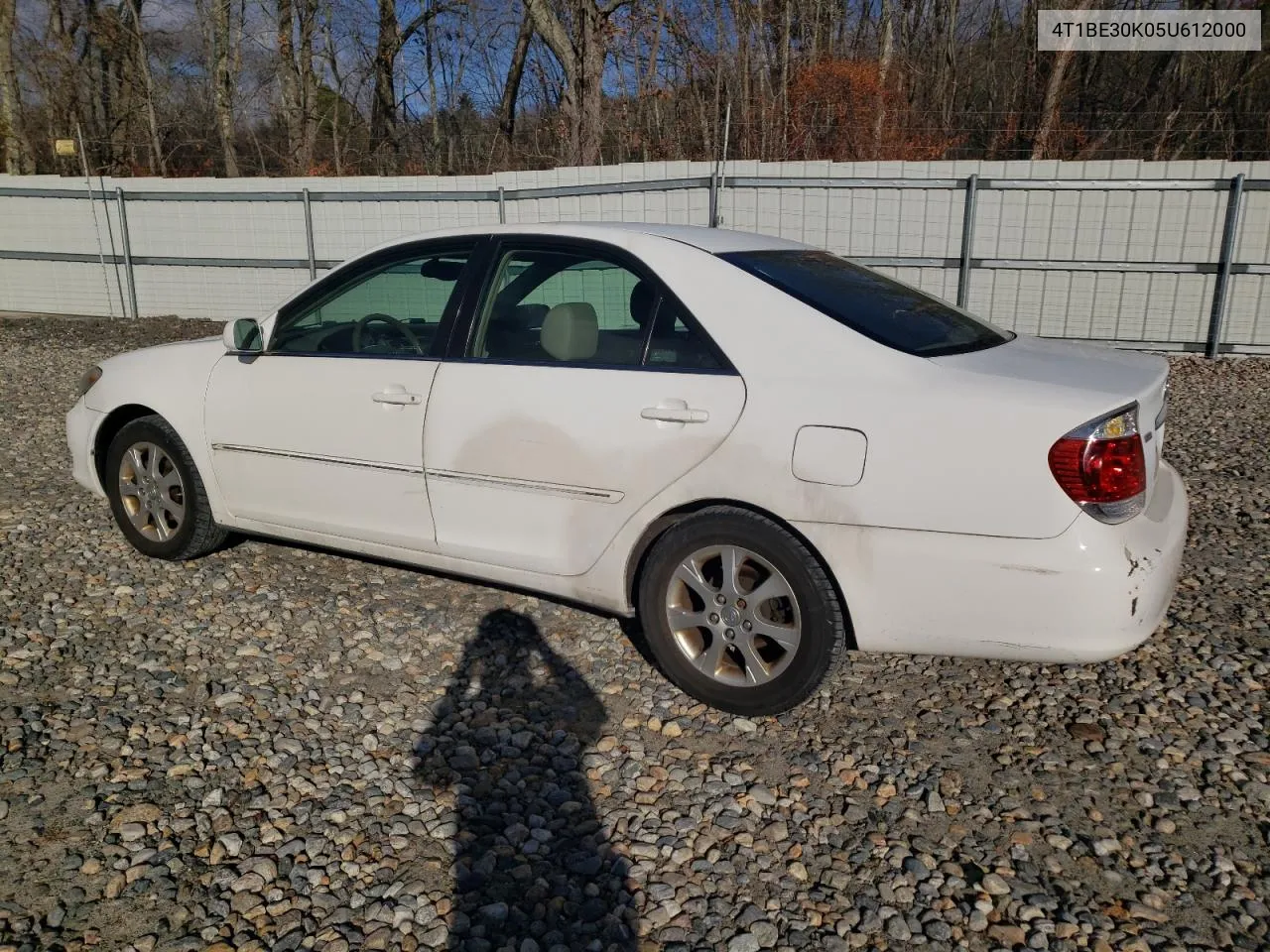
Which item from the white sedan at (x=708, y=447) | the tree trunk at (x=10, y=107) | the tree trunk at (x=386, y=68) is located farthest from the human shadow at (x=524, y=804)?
the tree trunk at (x=386, y=68)

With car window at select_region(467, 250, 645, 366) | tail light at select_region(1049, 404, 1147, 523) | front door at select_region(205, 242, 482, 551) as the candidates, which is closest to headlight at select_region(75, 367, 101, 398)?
front door at select_region(205, 242, 482, 551)

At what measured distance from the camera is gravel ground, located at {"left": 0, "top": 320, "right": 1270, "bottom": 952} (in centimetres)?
239

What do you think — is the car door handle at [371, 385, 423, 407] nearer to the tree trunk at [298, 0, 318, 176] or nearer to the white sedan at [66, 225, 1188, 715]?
the white sedan at [66, 225, 1188, 715]

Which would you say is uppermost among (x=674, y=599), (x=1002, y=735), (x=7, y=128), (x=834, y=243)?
(x=7, y=128)

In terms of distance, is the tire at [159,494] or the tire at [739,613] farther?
the tire at [159,494]

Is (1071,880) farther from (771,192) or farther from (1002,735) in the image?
(771,192)

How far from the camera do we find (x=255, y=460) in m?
4.23

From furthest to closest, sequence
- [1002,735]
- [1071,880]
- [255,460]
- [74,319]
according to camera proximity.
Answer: [74,319] < [255,460] < [1002,735] < [1071,880]

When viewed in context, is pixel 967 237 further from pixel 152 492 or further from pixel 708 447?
pixel 152 492

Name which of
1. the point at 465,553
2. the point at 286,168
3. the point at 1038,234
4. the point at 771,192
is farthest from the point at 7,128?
the point at 465,553

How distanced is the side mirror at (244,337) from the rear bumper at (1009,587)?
2.57 meters

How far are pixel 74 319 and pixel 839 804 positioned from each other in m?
15.9

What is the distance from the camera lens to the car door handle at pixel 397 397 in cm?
376

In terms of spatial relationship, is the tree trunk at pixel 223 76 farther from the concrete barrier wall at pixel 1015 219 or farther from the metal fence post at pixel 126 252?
the concrete barrier wall at pixel 1015 219
